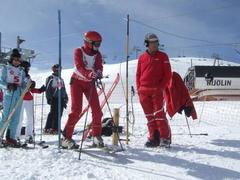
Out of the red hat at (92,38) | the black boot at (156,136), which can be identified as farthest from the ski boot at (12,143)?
the black boot at (156,136)

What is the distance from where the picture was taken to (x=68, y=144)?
18.6 ft

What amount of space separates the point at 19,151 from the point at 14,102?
1.16 m

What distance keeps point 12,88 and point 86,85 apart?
3.97 ft

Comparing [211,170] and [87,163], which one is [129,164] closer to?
[87,163]

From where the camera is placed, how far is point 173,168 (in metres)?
4.84

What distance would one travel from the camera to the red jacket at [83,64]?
5766mm

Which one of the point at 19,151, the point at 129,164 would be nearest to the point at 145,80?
the point at 129,164

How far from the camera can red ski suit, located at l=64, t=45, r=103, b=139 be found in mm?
5789

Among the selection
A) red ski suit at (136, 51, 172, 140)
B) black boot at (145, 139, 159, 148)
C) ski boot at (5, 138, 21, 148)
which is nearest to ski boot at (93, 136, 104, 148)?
black boot at (145, 139, 159, 148)

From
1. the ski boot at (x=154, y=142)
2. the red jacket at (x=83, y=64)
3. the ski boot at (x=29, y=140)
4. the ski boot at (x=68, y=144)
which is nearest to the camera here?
the ski boot at (x=68, y=144)

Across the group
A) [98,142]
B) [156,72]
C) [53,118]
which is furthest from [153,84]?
[53,118]

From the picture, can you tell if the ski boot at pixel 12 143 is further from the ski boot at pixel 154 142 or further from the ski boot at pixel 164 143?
the ski boot at pixel 164 143

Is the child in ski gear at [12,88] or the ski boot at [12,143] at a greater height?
the child in ski gear at [12,88]

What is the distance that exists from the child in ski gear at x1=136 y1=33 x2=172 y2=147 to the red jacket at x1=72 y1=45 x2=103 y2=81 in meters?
0.93
